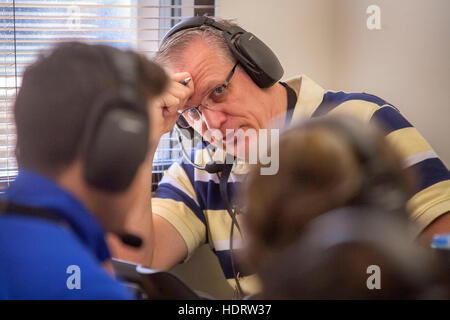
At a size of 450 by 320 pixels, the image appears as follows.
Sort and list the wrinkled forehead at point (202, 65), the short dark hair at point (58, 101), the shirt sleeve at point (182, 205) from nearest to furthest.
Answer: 1. the short dark hair at point (58, 101)
2. the wrinkled forehead at point (202, 65)
3. the shirt sleeve at point (182, 205)

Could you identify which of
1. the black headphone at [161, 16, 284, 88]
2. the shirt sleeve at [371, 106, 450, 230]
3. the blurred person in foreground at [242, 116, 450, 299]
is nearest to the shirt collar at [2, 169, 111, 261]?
the blurred person in foreground at [242, 116, 450, 299]

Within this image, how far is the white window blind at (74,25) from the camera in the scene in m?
0.83

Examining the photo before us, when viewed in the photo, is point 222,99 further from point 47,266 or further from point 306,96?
point 47,266

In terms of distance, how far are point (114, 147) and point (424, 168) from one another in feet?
2.09

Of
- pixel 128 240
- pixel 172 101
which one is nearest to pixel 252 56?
pixel 172 101

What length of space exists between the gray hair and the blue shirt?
59cm

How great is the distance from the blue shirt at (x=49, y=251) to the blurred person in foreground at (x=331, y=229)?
14 centimetres

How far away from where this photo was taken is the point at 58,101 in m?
0.39

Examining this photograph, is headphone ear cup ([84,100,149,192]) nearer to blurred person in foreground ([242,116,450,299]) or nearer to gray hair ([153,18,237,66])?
blurred person in foreground ([242,116,450,299])

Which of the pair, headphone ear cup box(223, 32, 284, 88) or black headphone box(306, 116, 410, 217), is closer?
black headphone box(306, 116, 410, 217)

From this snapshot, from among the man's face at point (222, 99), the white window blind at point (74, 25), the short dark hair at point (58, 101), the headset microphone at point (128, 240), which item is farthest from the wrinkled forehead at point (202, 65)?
the short dark hair at point (58, 101)

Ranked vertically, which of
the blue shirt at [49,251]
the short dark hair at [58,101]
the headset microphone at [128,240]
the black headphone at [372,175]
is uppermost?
the short dark hair at [58,101]

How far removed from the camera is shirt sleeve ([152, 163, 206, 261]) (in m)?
1.10

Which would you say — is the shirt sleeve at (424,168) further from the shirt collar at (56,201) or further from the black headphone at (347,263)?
the shirt collar at (56,201)
